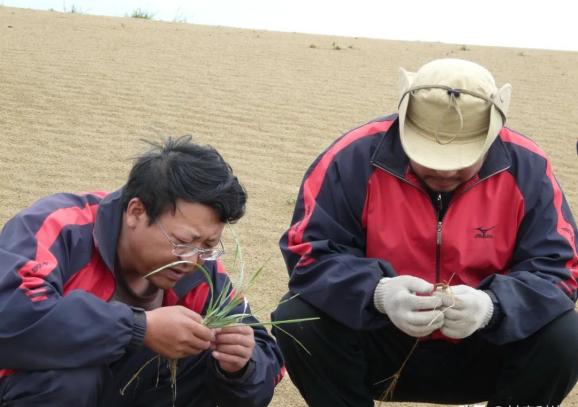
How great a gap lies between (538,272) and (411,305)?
0.49m

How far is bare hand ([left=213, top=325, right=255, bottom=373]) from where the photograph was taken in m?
3.06

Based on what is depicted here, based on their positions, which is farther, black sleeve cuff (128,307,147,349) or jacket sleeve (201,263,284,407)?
jacket sleeve (201,263,284,407)

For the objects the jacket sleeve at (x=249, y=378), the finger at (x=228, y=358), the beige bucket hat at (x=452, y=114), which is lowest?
the jacket sleeve at (x=249, y=378)

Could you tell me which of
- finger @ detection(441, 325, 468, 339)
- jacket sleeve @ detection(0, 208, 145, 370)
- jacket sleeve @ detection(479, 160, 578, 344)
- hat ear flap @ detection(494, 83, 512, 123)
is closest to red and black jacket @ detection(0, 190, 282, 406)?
jacket sleeve @ detection(0, 208, 145, 370)

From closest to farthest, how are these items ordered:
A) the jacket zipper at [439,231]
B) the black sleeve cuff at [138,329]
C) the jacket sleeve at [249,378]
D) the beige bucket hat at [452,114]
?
1. the black sleeve cuff at [138,329]
2. the jacket sleeve at [249,378]
3. the beige bucket hat at [452,114]
4. the jacket zipper at [439,231]

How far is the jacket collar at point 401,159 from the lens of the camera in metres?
3.40

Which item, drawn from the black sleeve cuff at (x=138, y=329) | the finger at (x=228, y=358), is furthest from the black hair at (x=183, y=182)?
the finger at (x=228, y=358)

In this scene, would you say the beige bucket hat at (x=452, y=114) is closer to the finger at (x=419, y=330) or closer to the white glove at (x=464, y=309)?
the white glove at (x=464, y=309)

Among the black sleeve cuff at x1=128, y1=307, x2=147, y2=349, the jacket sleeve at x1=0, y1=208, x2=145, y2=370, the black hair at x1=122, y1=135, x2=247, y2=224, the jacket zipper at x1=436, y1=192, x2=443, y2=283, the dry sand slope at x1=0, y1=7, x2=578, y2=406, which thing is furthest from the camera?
the dry sand slope at x1=0, y1=7, x2=578, y2=406

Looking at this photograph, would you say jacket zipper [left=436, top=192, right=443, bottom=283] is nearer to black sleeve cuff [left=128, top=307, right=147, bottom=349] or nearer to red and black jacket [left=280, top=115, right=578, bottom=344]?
red and black jacket [left=280, top=115, right=578, bottom=344]

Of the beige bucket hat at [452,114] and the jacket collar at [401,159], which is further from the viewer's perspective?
the jacket collar at [401,159]

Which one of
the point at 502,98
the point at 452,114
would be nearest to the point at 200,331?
the point at 452,114

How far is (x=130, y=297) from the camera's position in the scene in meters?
3.25

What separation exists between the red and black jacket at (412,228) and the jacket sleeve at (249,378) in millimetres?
234
